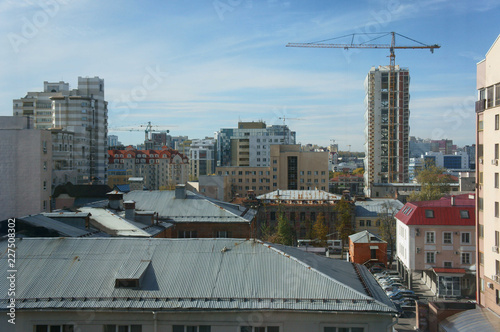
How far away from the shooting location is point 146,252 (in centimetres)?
1426

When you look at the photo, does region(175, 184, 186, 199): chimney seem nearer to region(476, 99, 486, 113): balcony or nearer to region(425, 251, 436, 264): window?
region(476, 99, 486, 113): balcony

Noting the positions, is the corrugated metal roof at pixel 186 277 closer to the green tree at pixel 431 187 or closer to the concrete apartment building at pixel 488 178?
the concrete apartment building at pixel 488 178

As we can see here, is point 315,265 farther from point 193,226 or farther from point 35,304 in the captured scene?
point 193,226

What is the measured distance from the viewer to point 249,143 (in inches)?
4579

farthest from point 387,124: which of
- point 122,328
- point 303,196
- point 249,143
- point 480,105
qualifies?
point 122,328

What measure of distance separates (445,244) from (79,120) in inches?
2380

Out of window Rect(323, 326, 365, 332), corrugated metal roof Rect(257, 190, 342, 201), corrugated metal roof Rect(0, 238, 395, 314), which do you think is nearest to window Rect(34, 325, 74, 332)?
corrugated metal roof Rect(0, 238, 395, 314)

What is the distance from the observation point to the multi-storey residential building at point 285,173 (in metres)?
83.2

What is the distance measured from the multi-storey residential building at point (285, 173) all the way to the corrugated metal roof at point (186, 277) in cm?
6634

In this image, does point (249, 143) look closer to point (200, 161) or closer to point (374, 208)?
point (200, 161)

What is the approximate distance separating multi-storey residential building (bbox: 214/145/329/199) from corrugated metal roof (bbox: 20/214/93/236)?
60032 mm

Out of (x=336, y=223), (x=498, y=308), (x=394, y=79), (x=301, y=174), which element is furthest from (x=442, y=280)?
(x=394, y=79)

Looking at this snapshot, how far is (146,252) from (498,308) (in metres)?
16.7

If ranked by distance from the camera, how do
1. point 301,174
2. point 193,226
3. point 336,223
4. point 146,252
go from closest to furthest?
1. point 146,252
2. point 193,226
3. point 336,223
4. point 301,174
